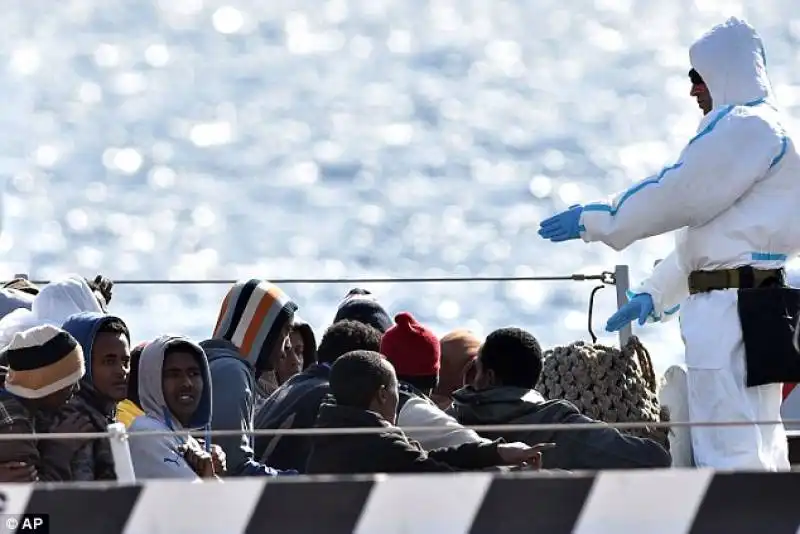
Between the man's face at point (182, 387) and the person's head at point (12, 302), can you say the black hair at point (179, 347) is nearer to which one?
the man's face at point (182, 387)

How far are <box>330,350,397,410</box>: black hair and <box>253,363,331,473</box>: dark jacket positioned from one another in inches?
26.8

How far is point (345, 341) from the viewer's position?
766 centimetres

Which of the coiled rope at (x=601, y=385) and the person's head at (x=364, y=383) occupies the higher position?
the person's head at (x=364, y=383)

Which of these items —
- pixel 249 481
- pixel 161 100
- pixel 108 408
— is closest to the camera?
pixel 249 481

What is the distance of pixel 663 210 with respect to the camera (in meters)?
7.29

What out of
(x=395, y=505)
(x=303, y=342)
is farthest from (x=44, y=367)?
(x=303, y=342)

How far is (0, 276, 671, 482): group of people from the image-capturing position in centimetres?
648

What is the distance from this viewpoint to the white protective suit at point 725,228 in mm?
7242

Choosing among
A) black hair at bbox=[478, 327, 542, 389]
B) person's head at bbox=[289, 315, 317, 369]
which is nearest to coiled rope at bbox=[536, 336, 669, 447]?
black hair at bbox=[478, 327, 542, 389]

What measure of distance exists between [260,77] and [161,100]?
4.00ft

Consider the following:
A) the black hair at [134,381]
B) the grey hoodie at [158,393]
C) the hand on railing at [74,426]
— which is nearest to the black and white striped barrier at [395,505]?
the hand on railing at [74,426]

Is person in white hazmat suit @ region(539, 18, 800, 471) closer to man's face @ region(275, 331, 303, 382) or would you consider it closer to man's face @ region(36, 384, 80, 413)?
man's face @ region(275, 331, 303, 382)

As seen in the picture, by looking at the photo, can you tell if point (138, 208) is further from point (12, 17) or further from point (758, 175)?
point (758, 175)

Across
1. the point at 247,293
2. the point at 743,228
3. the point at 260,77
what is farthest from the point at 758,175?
the point at 260,77
